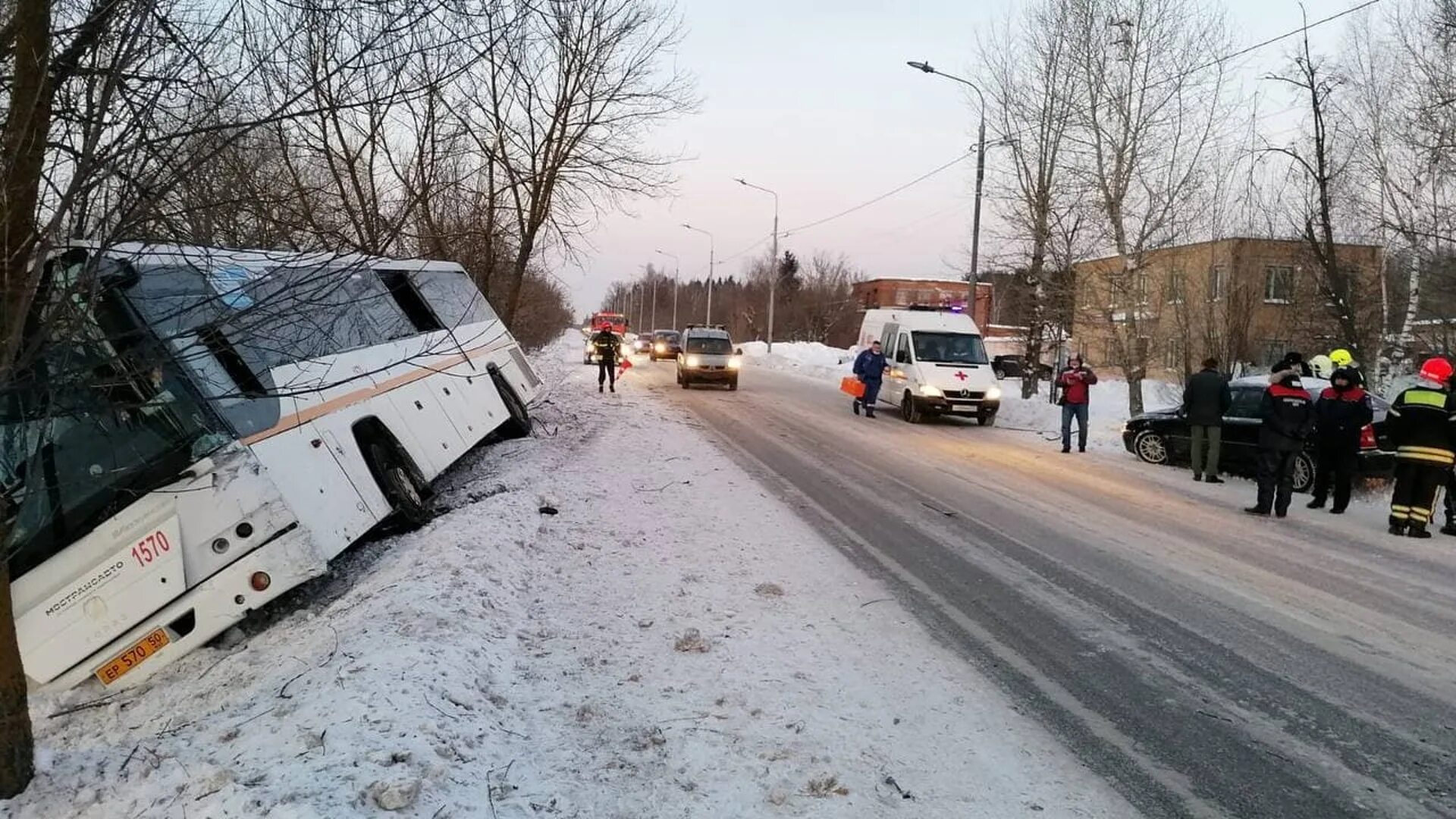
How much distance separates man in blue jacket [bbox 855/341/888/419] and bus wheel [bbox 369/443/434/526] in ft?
42.9

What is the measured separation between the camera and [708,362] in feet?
82.7

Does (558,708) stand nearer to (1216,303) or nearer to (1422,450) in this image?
(1422,450)

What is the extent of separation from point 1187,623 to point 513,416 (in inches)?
373

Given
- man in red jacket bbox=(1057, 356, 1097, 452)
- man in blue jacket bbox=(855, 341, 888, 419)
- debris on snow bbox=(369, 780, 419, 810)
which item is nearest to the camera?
debris on snow bbox=(369, 780, 419, 810)

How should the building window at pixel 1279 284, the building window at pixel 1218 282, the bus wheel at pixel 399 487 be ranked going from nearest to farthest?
the bus wheel at pixel 399 487 → the building window at pixel 1218 282 → the building window at pixel 1279 284

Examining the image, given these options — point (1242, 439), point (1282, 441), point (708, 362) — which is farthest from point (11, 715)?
point (708, 362)

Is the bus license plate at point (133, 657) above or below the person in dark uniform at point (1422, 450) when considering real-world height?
below

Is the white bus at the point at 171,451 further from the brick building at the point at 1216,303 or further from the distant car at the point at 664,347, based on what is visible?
the distant car at the point at 664,347

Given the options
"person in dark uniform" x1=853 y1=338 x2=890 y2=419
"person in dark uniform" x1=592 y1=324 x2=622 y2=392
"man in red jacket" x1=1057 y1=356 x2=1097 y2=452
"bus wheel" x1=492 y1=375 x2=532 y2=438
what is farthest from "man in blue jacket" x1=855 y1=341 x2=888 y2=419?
"bus wheel" x1=492 y1=375 x2=532 y2=438

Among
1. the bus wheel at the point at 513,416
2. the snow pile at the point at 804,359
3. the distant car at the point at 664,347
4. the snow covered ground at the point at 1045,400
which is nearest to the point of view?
the bus wheel at the point at 513,416

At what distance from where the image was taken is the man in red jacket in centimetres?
1438

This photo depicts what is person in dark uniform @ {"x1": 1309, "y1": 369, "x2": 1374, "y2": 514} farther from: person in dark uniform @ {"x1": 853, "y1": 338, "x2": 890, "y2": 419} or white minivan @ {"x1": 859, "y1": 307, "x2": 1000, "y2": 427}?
person in dark uniform @ {"x1": 853, "y1": 338, "x2": 890, "y2": 419}

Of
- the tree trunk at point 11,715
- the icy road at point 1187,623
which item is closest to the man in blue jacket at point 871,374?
the icy road at point 1187,623

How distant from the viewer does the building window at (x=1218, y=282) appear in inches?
859
